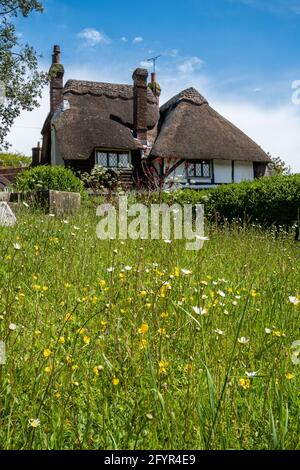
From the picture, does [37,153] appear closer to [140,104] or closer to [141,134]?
[141,134]

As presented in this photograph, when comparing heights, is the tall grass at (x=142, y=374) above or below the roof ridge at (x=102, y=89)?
below

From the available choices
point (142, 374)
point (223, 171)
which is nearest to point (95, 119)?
point (223, 171)

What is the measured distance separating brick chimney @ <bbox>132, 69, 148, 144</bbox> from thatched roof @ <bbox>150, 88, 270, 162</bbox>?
0.96 metres

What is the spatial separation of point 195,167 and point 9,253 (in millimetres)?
20838

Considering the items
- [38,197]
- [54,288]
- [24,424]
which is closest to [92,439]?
[24,424]

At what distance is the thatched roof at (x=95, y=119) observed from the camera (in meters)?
22.8

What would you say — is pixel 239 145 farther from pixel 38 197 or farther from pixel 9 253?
pixel 9 253

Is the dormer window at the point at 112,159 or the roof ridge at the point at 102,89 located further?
the roof ridge at the point at 102,89

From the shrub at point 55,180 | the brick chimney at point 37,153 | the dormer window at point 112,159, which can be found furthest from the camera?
the brick chimney at point 37,153

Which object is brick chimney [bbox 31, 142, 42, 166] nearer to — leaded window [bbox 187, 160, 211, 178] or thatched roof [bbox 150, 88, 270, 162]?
thatched roof [bbox 150, 88, 270, 162]

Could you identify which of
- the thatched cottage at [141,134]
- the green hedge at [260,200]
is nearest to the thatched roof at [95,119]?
the thatched cottage at [141,134]

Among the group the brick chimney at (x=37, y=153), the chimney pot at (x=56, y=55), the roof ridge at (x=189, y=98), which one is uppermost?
the chimney pot at (x=56, y=55)

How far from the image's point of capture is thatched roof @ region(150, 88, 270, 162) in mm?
24078

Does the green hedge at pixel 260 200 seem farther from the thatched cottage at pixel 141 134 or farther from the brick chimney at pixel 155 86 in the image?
the brick chimney at pixel 155 86
